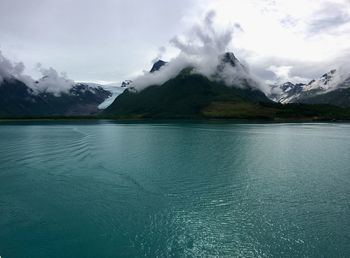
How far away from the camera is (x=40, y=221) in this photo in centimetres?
2884

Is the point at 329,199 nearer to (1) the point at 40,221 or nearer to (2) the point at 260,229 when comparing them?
(2) the point at 260,229

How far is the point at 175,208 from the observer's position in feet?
105

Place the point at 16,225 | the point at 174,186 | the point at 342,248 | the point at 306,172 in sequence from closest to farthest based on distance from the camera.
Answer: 1. the point at 342,248
2. the point at 16,225
3. the point at 174,186
4. the point at 306,172

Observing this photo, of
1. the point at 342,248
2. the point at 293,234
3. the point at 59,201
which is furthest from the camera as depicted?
the point at 59,201

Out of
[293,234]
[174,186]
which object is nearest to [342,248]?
[293,234]

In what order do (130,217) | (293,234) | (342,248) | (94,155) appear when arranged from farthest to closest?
(94,155)
(130,217)
(293,234)
(342,248)

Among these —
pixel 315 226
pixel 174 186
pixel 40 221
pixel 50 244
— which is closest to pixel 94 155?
pixel 174 186

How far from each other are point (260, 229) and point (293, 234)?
97.6 inches

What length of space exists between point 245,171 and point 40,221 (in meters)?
29.4

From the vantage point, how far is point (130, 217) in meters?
29.8

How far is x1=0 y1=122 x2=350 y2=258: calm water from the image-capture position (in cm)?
2414

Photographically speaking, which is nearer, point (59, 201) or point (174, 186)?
point (59, 201)

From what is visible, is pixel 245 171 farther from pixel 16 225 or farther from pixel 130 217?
pixel 16 225

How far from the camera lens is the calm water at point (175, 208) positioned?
24.1 metres
